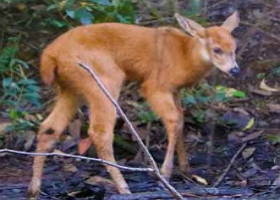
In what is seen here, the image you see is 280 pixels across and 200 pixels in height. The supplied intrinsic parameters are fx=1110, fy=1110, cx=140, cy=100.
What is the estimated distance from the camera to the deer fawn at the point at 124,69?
798 centimetres

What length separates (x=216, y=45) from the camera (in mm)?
8492

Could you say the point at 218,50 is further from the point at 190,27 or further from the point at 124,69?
Result: the point at 124,69

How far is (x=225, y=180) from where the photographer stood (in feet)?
27.3

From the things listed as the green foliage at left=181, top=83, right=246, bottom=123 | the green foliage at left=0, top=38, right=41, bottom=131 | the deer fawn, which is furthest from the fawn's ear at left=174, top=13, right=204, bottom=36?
the green foliage at left=0, top=38, right=41, bottom=131

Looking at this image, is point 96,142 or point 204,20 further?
point 204,20

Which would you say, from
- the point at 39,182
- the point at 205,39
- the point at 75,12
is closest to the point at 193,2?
the point at 205,39

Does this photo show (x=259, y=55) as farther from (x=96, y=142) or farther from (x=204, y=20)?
(x=96, y=142)

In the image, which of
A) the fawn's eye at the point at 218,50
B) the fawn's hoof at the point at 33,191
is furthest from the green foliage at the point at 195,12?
the fawn's hoof at the point at 33,191

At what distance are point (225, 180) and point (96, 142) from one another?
105 cm

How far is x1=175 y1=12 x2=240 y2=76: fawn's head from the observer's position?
27.6 feet

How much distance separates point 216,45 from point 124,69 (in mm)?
736

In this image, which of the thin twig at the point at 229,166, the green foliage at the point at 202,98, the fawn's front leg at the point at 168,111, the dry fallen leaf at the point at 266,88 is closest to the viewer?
the thin twig at the point at 229,166

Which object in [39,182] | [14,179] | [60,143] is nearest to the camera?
[39,182]

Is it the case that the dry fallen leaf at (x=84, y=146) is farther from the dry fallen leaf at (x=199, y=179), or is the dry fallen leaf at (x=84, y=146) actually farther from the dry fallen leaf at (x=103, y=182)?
the dry fallen leaf at (x=199, y=179)
